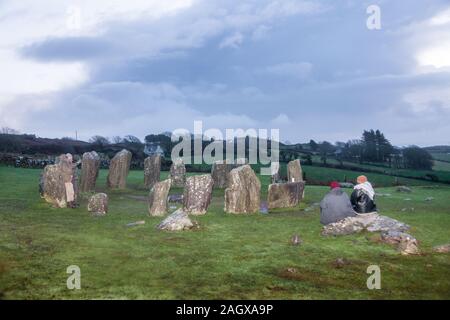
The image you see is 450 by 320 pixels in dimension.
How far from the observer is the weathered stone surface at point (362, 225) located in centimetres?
1666

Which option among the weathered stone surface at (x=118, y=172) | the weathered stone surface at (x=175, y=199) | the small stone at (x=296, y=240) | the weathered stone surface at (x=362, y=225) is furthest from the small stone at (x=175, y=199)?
the small stone at (x=296, y=240)

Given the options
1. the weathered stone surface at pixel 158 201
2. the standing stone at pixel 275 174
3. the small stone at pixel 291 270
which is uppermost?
the standing stone at pixel 275 174

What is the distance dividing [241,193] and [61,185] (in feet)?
30.2

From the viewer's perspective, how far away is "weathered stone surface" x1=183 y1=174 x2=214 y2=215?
2209 cm

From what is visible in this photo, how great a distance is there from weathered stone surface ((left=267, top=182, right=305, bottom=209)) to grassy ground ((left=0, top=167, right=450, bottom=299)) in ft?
10.6

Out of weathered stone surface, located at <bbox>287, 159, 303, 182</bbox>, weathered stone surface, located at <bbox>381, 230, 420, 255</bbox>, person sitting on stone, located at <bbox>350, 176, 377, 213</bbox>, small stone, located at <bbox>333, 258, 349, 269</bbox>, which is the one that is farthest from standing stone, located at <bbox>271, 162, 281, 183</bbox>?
small stone, located at <bbox>333, 258, 349, 269</bbox>

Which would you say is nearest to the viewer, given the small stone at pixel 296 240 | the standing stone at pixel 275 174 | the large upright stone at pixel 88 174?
the small stone at pixel 296 240

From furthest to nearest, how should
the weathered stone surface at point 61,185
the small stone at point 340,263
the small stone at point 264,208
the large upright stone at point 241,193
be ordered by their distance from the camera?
the small stone at point 264,208 → the weathered stone surface at point 61,185 → the large upright stone at point 241,193 → the small stone at point 340,263

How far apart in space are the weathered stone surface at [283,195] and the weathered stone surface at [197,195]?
3911 mm

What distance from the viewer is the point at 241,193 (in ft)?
73.6

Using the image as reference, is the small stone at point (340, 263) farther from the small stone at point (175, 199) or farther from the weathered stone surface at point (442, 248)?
the small stone at point (175, 199)

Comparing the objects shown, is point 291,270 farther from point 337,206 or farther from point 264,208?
point 264,208

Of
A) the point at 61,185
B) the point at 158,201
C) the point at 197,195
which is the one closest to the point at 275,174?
the point at 197,195
